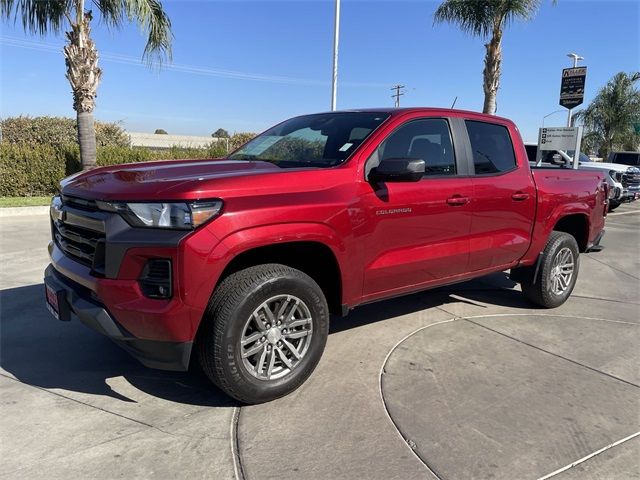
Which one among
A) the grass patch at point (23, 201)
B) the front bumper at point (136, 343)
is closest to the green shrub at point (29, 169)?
the grass patch at point (23, 201)

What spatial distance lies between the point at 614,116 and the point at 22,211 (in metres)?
33.8

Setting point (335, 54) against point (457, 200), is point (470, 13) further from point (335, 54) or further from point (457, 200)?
point (457, 200)

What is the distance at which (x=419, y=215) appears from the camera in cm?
392

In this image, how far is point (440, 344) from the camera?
4.39m

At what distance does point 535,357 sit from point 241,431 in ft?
8.20

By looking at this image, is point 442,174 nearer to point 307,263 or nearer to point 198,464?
point 307,263

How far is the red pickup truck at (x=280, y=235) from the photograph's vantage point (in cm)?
285

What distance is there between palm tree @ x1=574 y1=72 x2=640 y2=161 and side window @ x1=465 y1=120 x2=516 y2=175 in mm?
32895

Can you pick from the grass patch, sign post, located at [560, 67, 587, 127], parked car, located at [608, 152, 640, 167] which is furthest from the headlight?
parked car, located at [608, 152, 640, 167]

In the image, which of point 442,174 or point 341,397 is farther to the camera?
point 442,174

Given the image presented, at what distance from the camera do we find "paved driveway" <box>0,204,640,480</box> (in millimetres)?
2715

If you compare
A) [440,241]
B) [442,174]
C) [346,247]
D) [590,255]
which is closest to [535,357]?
[440,241]

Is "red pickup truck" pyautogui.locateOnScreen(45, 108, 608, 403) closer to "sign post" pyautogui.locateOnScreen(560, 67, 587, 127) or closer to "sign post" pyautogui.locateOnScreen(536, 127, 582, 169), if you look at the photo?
"sign post" pyautogui.locateOnScreen(536, 127, 582, 169)

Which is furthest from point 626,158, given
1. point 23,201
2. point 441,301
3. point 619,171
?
point 23,201
